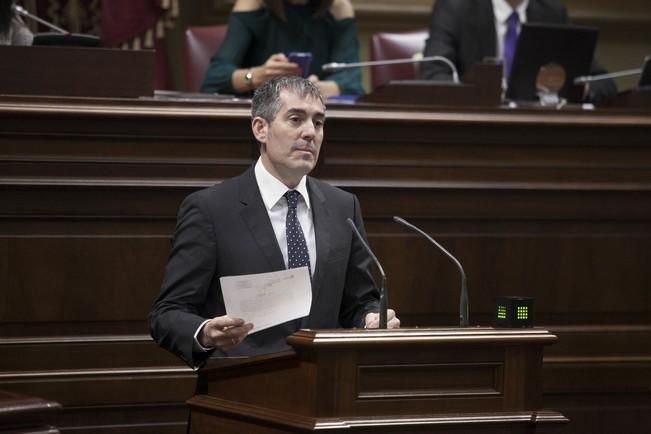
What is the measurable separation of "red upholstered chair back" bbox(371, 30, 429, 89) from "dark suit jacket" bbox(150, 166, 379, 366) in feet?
7.73

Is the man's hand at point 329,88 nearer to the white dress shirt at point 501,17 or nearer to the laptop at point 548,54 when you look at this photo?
the laptop at point 548,54

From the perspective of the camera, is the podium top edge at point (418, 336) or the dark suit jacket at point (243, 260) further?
the dark suit jacket at point (243, 260)

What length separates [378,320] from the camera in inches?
122

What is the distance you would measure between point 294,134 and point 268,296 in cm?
63

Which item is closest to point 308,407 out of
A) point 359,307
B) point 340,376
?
point 340,376

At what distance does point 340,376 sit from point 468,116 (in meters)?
1.86

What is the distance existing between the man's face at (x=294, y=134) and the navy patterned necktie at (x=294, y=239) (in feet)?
0.24

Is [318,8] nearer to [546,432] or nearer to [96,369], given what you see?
[96,369]

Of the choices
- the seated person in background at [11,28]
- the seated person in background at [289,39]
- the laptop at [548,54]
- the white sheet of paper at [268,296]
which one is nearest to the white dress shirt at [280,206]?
the white sheet of paper at [268,296]

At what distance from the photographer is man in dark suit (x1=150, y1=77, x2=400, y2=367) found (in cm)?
321

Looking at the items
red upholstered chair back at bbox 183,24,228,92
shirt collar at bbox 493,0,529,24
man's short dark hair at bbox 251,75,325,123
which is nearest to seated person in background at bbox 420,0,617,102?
shirt collar at bbox 493,0,529,24

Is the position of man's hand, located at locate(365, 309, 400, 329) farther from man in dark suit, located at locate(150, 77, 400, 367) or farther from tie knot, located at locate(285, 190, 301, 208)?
tie knot, located at locate(285, 190, 301, 208)

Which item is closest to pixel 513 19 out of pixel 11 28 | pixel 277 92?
pixel 11 28

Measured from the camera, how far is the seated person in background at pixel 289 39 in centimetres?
514
